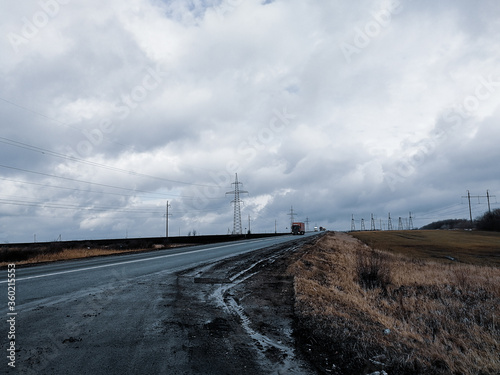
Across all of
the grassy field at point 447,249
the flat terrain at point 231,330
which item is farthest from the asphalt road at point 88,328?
the grassy field at point 447,249

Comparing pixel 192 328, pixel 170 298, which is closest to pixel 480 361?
pixel 192 328

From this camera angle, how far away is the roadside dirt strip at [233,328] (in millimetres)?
4051

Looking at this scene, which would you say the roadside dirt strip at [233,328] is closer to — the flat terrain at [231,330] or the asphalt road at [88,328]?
the flat terrain at [231,330]

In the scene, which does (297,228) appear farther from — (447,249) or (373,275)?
(373,275)

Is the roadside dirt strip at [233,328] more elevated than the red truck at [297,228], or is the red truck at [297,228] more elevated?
the red truck at [297,228]

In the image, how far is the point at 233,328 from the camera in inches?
218

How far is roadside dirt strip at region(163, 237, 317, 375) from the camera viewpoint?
4051 millimetres

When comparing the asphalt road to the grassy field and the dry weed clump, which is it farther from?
the grassy field

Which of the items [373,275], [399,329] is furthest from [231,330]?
[373,275]

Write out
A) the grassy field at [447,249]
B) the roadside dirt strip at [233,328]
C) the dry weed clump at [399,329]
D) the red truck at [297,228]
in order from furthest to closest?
the red truck at [297,228] < the grassy field at [447,249] < the dry weed clump at [399,329] < the roadside dirt strip at [233,328]

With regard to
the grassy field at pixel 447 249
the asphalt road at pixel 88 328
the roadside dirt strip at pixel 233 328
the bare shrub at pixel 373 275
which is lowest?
the grassy field at pixel 447 249

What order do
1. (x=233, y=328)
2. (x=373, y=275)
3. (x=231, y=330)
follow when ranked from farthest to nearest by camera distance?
(x=373, y=275) < (x=233, y=328) < (x=231, y=330)

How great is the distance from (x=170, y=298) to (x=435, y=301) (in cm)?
890

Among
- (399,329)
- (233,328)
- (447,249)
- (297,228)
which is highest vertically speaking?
(297,228)
